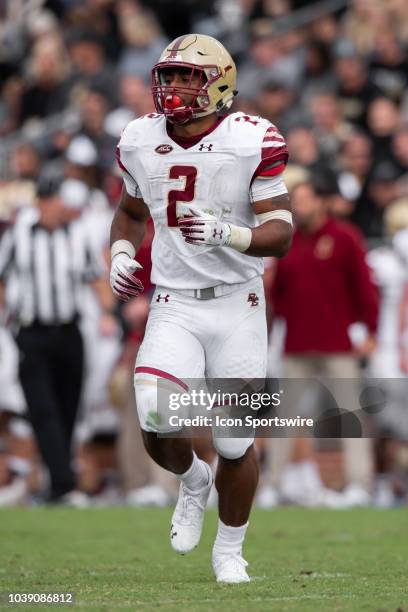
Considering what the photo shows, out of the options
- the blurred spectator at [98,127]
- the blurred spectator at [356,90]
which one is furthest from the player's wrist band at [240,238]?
the blurred spectator at [356,90]

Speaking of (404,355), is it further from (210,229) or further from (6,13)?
(6,13)

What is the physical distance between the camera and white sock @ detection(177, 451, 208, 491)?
550 cm

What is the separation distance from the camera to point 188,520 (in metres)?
5.51

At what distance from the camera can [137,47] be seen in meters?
13.6

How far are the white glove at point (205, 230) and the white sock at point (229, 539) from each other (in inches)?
42.7

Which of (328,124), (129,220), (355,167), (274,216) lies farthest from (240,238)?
(328,124)

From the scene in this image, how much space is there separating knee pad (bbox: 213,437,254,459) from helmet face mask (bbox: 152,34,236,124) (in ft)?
3.83

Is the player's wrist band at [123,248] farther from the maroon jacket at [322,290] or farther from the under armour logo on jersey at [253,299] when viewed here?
the maroon jacket at [322,290]

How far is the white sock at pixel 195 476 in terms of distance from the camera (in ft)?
18.0

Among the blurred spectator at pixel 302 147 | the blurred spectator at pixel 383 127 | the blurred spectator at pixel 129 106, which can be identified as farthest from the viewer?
the blurred spectator at pixel 129 106

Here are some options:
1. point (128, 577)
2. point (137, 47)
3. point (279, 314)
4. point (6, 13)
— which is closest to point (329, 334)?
point (279, 314)

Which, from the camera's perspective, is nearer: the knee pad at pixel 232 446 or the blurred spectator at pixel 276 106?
the knee pad at pixel 232 446

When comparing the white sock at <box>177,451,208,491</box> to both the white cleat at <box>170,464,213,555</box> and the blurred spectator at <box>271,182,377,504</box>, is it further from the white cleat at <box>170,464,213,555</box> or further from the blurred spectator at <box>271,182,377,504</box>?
the blurred spectator at <box>271,182,377,504</box>

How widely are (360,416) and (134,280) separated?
461 centimetres
